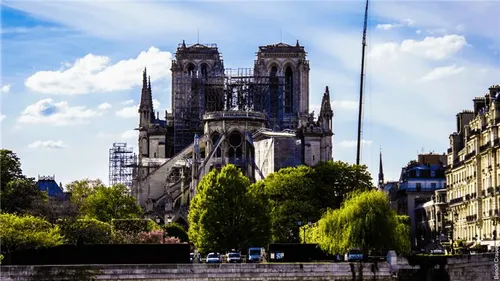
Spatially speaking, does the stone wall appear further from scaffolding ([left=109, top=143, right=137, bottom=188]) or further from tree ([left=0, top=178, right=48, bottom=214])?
scaffolding ([left=109, top=143, right=137, bottom=188])

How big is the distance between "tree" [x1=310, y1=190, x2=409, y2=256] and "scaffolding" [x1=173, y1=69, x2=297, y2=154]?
87.8 meters

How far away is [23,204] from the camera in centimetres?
9125

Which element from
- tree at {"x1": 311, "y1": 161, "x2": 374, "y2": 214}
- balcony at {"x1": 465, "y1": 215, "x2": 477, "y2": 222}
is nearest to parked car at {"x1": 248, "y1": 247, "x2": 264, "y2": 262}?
balcony at {"x1": 465, "y1": 215, "x2": 477, "y2": 222}

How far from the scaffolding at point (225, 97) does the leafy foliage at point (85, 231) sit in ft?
250

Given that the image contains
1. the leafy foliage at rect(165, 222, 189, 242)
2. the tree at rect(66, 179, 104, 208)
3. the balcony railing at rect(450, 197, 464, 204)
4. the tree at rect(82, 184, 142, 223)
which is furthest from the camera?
the tree at rect(66, 179, 104, 208)

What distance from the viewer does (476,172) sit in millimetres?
94875

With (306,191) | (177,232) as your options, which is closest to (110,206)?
(177,232)

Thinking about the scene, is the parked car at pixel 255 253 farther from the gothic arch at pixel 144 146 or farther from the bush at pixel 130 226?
the gothic arch at pixel 144 146

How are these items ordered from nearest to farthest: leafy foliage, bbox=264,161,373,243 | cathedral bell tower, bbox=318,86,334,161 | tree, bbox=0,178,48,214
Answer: tree, bbox=0,178,48,214 < leafy foliage, bbox=264,161,373,243 < cathedral bell tower, bbox=318,86,334,161

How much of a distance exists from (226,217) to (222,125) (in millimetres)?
61686

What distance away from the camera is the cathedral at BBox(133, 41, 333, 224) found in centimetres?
13790

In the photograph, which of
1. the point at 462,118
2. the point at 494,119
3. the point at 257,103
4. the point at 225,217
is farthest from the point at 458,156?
the point at 257,103

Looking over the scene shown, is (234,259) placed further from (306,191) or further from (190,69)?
(190,69)

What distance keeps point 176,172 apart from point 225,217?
195 feet
